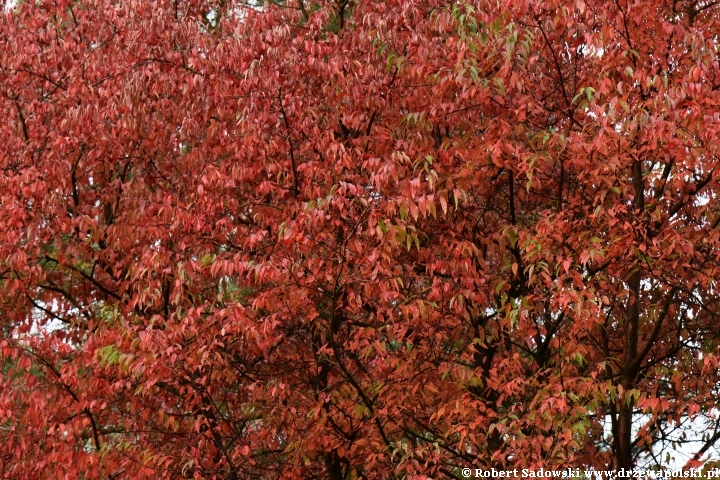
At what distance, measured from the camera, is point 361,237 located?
834 cm

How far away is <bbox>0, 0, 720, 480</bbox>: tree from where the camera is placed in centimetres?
782

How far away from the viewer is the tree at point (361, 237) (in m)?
7.82

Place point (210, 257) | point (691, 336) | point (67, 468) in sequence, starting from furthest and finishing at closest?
point (691, 336) → point (67, 468) → point (210, 257)

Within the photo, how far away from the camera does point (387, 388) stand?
8.53 m

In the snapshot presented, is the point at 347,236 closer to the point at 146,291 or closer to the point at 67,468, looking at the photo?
the point at 146,291

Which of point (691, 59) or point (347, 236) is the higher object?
point (691, 59)

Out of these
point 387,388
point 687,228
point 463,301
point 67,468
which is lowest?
point 67,468

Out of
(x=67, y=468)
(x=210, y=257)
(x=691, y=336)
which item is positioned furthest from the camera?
(x=691, y=336)

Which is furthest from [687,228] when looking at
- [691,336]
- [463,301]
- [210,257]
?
[210,257]

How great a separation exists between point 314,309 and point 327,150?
1.44 metres

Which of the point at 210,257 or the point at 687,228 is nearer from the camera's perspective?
the point at 210,257

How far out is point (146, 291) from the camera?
8031 millimetres

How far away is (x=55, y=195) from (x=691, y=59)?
5.80 m

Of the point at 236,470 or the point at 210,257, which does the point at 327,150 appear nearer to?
the point at 210,257
